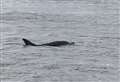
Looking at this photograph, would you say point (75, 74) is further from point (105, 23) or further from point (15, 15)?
point (15, 15)

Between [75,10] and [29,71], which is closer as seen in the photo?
[29,71]

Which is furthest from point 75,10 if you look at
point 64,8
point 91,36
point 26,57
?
point 26,57

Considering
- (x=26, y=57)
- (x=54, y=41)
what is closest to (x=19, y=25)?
(x=54, y=41)

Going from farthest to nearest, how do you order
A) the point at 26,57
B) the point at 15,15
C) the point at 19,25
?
the point at 15,15
the point at 19,25
the point at 26,57

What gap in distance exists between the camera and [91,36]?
2662 cm

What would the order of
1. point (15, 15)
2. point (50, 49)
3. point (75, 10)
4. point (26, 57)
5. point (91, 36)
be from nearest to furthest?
point (26, 57)
point (50, 49)
point (91, 36)
point (15, 15)
point (75, 10)

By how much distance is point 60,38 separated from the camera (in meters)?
26.2

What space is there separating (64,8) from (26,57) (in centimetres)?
1829

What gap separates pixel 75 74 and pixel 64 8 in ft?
70.1

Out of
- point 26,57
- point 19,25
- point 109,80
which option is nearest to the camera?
point 109,80

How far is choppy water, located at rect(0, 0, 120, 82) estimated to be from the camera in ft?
59.3

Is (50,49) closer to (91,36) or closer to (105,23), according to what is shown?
(91,36)

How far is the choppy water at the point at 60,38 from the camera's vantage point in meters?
18.1

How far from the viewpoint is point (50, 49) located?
2267 centimetres
